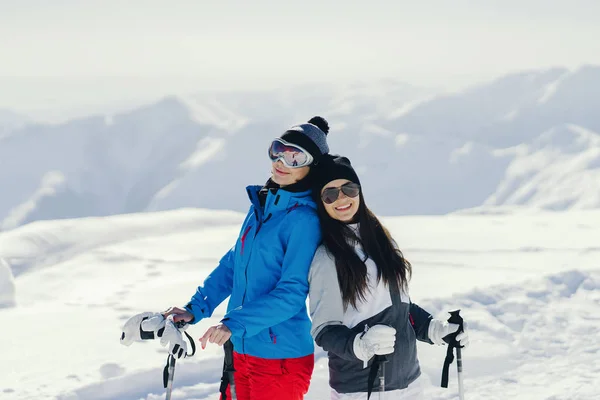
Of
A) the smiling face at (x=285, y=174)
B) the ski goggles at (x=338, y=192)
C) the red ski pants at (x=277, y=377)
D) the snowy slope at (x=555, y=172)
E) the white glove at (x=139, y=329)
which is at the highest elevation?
the snowy slope at (x=555, y=172)

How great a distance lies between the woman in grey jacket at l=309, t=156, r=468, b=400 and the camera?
2547 millimetres

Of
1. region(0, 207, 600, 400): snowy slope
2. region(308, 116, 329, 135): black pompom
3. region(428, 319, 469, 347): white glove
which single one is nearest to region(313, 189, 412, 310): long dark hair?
region(428, 319, 469, 347): white glove

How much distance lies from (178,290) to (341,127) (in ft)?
221

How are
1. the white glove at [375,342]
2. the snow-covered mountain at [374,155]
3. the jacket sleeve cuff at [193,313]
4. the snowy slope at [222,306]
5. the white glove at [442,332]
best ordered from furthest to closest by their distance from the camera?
1. the snow-covered mountain at [374,155]
2. the snowy slope at [222,306]
3. the jacket sleeve cuff at [193,313]
4. the white glove at [442,332]
5. the white glove at [375,342]

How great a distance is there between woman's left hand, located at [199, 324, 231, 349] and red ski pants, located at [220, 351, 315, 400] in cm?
26

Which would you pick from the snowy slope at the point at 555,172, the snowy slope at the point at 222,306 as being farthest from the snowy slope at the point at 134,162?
the snowy slope at the point at 222,306

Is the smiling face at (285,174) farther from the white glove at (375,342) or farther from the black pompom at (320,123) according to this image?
the white glove at (375,342)

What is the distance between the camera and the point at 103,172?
82750 millimetres

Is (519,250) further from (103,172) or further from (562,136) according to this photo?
(103,172)

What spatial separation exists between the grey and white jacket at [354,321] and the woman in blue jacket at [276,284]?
7 centimetres

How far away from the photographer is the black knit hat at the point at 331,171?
2.68 meters

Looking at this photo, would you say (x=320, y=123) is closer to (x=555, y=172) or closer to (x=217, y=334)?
(x=217, y=334)

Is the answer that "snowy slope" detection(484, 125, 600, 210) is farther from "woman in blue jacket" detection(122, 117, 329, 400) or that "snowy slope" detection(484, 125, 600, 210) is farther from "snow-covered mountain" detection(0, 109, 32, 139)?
"snow-covered mountain" detection(0, 109, 32, 139)

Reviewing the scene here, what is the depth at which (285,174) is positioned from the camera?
8.95 feet
